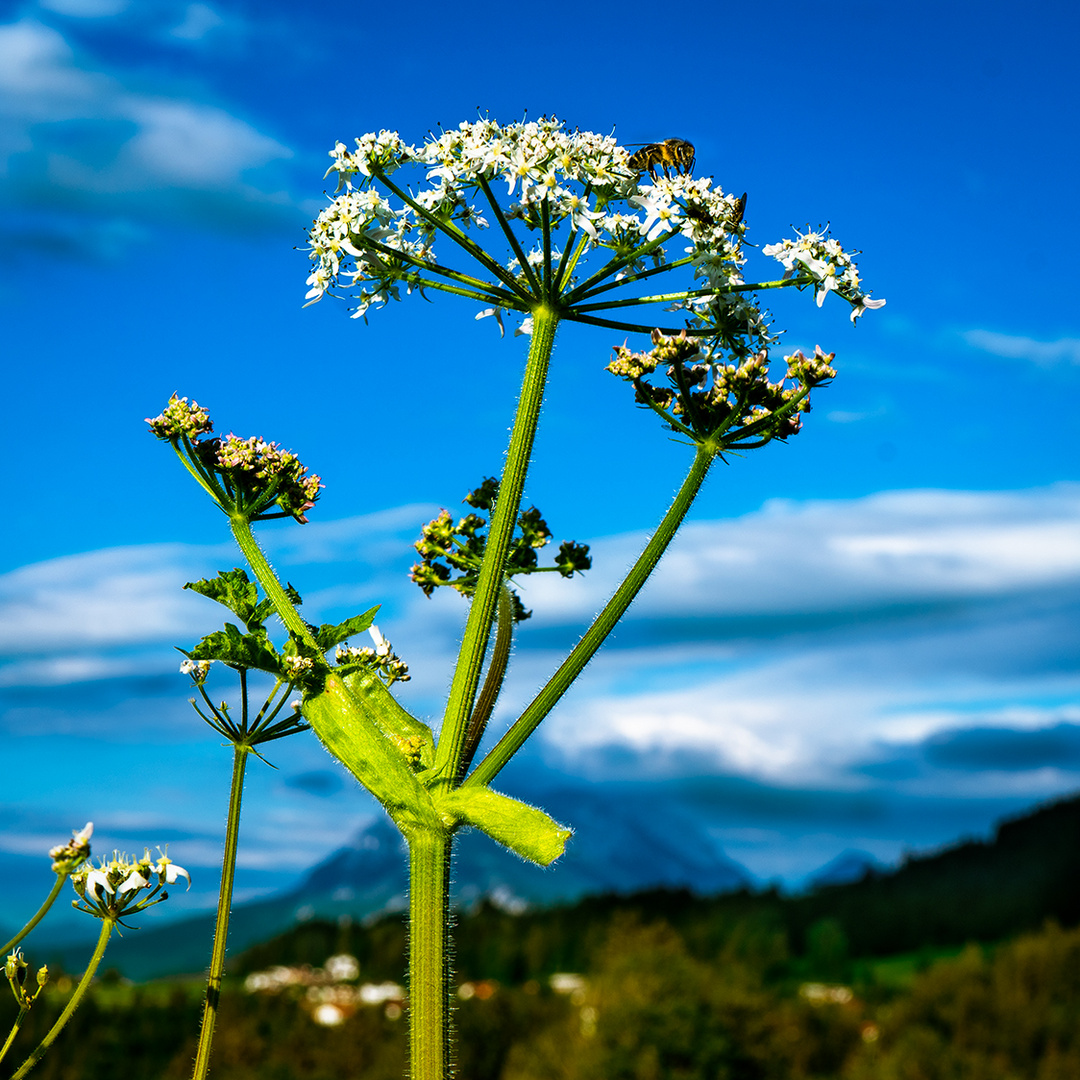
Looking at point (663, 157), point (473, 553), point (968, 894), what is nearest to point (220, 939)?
point (473, 553)

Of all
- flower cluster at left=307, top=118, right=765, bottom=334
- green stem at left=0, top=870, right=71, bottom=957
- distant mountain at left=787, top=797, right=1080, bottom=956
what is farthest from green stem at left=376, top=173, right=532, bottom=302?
distant mountain at left=787, top=797, right=1080, bottom=956

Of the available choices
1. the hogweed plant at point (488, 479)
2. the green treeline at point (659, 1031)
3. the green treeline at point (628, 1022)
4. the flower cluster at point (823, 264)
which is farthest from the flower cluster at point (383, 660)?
the green treeline at point (659, 1031)

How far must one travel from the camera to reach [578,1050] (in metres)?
16.7

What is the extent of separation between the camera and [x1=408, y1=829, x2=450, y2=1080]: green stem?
2938 mm

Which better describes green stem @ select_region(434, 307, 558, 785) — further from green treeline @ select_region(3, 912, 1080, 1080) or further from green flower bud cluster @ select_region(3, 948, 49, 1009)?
green treeline @ select_region(3, 912, 1080, 1080)

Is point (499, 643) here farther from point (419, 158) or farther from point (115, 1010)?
point (115, 1010)

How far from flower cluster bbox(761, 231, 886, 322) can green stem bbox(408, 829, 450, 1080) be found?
237cm

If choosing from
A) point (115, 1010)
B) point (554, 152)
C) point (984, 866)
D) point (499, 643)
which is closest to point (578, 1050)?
point (115, 1010)

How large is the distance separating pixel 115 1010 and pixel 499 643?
1828 cm

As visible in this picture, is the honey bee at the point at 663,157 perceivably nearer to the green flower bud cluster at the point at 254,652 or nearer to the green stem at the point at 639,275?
the green stem at the point at 639,275

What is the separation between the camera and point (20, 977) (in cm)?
247

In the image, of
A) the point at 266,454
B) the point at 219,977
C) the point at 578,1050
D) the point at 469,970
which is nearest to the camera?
the point at 219,977

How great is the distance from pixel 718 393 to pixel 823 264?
711mm

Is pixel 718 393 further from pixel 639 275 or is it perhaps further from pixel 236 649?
pixel 236 649
